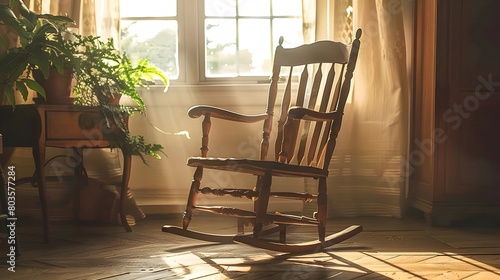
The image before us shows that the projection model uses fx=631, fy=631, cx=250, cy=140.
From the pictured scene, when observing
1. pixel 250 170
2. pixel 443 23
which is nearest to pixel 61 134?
pixel 250 170

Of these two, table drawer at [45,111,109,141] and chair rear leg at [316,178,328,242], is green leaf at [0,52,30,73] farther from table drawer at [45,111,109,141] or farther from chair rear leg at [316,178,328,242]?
chair rear leg at [316,178,328,242]

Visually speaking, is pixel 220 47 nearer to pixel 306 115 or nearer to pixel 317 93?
pixel 317 93

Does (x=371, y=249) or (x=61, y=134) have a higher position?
(x=61, y=134)

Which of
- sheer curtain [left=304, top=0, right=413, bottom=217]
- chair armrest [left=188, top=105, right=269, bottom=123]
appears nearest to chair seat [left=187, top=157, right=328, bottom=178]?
chair armrest [left=188, top=105, right=269, bottom=123]

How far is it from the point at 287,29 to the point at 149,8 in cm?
81

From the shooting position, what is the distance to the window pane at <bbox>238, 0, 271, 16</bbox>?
3.67 m

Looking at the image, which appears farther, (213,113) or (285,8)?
(285,8)

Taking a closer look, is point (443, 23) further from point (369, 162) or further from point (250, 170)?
point (250, 170)

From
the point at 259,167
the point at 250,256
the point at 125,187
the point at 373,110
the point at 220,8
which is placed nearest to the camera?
the point at 259,167

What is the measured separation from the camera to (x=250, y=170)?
2324 millimetres

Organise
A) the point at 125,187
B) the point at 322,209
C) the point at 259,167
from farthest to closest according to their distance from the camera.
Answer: the point at 125,187
the point at 322,209
the point at 259,167

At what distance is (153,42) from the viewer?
368cm

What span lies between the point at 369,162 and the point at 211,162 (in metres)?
1.31

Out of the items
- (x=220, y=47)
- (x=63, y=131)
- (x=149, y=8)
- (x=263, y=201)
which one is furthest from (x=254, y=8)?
(x=263, y=201)
